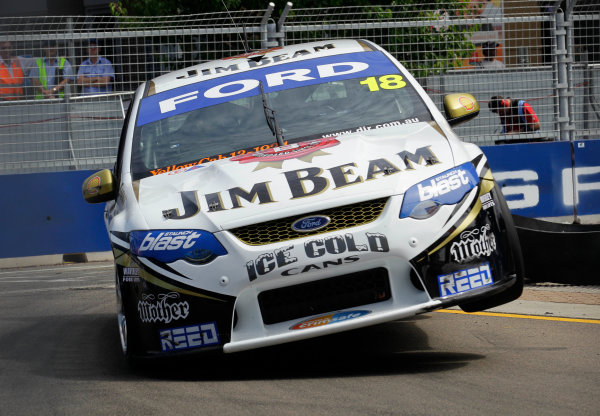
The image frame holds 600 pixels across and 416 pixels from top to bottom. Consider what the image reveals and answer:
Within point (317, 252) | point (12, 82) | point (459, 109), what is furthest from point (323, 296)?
point (12, 82)

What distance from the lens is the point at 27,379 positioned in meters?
5.57

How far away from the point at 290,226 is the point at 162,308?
78cm

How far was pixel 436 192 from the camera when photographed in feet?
16.8

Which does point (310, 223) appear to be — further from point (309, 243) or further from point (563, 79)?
point (563, 79)

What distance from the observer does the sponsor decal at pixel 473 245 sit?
5077 mm

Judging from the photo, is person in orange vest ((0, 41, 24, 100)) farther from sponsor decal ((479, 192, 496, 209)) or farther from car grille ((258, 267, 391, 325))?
sponsor decal ((479, 192, 496, 209))

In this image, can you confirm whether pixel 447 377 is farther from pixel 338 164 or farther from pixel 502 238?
pixel 338 164

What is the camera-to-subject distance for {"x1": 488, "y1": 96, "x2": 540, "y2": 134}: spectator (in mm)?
12383

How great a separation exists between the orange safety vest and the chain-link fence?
0.01 meters

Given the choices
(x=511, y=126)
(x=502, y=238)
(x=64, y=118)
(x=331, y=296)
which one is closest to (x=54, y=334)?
→ (x=331, y=296)

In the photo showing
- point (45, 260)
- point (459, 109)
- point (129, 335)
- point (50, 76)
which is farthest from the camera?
point (45, 260)

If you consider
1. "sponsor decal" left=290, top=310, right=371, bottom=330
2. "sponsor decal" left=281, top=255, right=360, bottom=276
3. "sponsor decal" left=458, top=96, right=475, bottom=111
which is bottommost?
"sponsor decal" left=290, top=310, right=371, bottom=330

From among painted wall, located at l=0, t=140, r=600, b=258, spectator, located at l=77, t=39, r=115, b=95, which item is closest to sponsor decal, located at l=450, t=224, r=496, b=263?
painted wall, located at l=0, t=140, r=600, b=258

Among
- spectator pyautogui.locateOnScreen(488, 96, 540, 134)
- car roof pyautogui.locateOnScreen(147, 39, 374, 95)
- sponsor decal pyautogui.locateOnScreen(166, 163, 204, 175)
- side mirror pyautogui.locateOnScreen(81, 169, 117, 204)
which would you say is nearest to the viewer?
sponsor decal pyautogui.locateOnScreen(166, 163, 204, 175)
